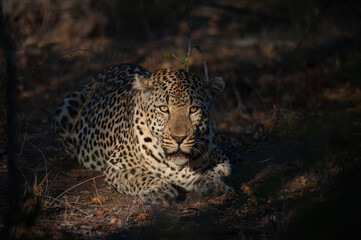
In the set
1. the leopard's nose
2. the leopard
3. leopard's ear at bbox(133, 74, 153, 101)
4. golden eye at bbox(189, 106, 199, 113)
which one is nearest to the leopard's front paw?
the leopard

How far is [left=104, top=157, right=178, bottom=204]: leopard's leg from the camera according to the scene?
20.3ft

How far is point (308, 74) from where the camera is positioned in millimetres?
13172

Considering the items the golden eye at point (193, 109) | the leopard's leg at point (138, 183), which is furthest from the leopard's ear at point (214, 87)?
the leopard's leg at point (138, 183)

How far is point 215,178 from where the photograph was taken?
660cm

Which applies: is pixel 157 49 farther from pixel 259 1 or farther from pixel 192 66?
pixel 259 1

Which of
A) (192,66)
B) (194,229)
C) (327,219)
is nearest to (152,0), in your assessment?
(192,66)

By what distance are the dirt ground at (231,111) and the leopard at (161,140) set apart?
0.81 feet

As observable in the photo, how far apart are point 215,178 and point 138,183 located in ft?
3.53

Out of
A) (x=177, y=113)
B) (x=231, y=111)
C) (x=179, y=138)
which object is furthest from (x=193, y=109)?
(x=231, y=111)

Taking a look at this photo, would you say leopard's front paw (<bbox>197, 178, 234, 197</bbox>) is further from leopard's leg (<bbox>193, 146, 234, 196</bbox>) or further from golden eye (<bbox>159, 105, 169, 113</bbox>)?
golden eye (<bbox>159, 105, 169, 113</bbox>)

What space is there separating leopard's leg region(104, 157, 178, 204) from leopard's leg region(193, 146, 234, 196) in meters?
0.41

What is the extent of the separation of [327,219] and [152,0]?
1147 centimetres

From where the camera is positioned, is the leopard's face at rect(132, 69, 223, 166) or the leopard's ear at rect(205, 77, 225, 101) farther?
the leopard's ear at rect(205, 77, 225, 101)

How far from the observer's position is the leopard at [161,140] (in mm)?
6145
